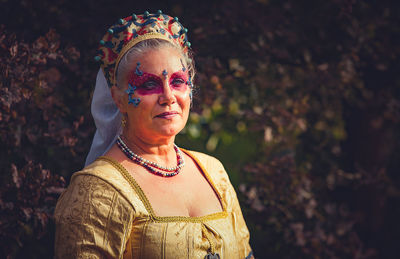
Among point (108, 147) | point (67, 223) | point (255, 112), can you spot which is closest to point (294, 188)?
point (255, 112)

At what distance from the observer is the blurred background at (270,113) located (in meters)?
2.52

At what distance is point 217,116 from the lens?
3.44 meters

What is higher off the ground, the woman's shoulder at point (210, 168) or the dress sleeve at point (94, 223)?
the woman's shoulder at point (210, 168)

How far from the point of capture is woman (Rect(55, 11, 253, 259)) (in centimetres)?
171

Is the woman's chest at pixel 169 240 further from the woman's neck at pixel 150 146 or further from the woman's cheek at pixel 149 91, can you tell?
the woman's cheek at pixel 149 91

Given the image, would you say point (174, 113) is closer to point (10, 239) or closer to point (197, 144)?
point (10, 239)

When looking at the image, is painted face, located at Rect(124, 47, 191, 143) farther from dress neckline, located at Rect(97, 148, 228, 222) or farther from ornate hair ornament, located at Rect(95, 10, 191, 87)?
dress neckline, located at Rect(97, 148, 228, 222)

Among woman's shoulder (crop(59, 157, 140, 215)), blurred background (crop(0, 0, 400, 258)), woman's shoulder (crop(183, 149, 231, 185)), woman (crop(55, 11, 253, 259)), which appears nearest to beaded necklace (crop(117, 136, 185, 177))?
woman (crop(55, 11, 253, 259))

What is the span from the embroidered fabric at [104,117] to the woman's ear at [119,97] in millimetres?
132

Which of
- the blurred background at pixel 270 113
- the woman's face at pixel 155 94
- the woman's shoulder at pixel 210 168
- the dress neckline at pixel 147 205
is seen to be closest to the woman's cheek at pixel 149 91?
the woman's face at pixel 155 94

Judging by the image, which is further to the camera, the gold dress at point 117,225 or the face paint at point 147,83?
the face paint at point 147,83

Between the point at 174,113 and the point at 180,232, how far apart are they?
53 cm

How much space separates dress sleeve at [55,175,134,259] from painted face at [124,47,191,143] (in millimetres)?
335

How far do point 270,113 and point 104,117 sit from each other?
1.63 meters
